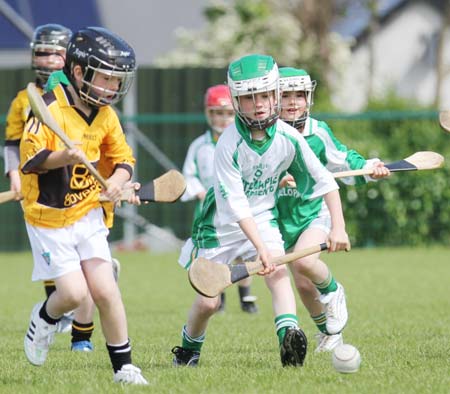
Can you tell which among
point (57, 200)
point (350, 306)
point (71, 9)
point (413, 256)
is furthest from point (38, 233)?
point (71, 9)

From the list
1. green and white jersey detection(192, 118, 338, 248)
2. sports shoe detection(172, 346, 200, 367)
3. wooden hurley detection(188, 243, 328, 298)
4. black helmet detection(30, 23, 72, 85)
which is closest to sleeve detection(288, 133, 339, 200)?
green and white jersey detection(192, 118, 338, 248)

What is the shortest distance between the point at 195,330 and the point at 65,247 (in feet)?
3.34

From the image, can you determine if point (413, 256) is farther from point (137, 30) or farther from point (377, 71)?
point (377, 71)

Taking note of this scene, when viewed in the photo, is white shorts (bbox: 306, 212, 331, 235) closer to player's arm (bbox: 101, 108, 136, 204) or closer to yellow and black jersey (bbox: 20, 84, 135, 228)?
player's arm (bbox: 101, 108, 136, 204)

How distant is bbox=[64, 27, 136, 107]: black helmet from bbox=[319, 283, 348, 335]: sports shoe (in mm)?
1899

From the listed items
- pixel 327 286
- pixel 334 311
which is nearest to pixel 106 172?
pixel 327 286

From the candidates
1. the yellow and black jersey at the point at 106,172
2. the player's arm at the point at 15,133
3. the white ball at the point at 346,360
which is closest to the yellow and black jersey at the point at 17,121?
the player's arm at the point at 15,133

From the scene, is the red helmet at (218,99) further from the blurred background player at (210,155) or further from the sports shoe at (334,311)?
the sports shoe at (334,311)

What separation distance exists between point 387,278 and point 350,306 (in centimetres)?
257

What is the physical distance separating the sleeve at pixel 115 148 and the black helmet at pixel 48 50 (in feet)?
6.55

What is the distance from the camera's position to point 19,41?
57.4 feet

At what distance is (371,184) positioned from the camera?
15.4m

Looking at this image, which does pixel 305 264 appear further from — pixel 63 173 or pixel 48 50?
pixel 48 50

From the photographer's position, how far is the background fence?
15.4 metres
